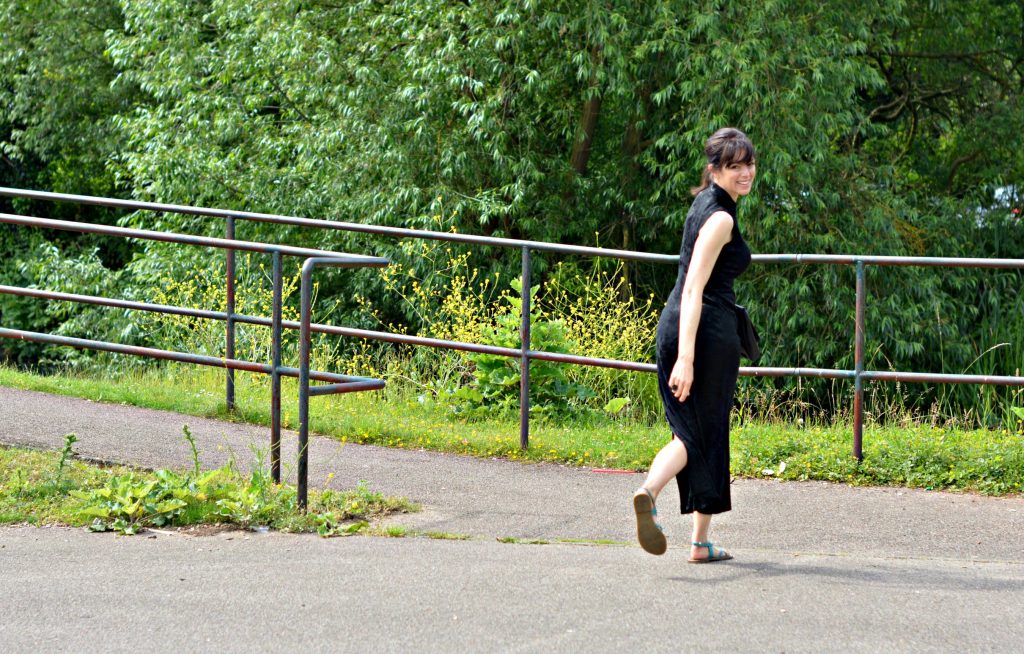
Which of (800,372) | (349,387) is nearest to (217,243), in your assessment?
(349,387)

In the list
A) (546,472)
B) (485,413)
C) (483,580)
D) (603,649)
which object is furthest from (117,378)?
(603,649)

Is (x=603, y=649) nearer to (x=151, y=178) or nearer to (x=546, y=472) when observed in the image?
(x=546, y=472)

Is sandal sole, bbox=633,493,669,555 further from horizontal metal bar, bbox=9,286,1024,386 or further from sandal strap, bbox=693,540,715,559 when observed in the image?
horizontal metal bar, bbox=9,286,1024,386

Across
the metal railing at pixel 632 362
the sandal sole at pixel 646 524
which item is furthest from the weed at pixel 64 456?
the sandal sole at pixel 646 524

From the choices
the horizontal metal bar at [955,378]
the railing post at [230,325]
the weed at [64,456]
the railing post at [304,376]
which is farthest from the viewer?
the railing post at [230,325]

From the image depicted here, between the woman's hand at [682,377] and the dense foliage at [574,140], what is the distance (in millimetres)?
8555

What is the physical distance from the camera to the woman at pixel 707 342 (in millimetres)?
5211

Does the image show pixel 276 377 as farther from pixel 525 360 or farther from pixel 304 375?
pixel 525 360

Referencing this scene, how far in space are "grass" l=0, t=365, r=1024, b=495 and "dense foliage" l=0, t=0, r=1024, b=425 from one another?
4.96m

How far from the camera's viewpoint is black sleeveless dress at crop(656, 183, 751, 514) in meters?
5.29

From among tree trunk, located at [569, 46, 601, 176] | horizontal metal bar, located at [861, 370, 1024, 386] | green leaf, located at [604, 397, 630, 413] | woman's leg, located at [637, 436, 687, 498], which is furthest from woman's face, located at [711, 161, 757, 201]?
tree trunk, located at [569, 46, 601, 176]

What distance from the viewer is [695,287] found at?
5184mm

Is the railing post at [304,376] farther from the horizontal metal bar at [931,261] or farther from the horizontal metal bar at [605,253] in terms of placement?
the horizontal metal bar at [931,261]

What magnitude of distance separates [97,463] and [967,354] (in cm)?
1092
